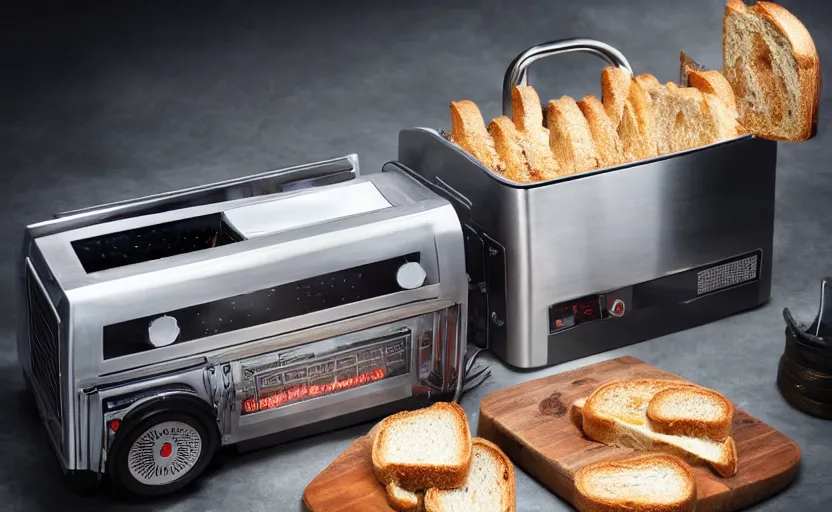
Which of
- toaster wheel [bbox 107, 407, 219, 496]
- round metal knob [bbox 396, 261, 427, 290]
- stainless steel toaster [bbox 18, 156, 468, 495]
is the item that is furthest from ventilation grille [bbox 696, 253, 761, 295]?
toaster wheel [bbox 107, 407, 219, 496]

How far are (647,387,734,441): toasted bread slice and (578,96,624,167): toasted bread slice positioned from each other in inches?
26.2

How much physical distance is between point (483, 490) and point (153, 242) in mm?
933

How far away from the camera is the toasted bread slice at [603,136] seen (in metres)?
3.28

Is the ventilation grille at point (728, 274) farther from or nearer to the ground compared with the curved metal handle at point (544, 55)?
nearer to the ground

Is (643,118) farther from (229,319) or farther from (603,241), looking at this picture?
(229,319)

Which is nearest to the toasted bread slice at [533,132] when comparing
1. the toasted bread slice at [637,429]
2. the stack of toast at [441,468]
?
the toasted bread slice at [637,429]

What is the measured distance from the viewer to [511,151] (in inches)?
129

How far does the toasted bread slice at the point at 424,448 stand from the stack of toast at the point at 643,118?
26.9 inches

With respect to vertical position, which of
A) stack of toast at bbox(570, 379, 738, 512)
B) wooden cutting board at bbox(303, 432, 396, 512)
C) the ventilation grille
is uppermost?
the ventilation grille

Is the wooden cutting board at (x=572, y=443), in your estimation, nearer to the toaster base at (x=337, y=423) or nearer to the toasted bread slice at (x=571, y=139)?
the toaster base at (x=337, y=423)

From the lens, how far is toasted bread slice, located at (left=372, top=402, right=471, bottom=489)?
2.67 m

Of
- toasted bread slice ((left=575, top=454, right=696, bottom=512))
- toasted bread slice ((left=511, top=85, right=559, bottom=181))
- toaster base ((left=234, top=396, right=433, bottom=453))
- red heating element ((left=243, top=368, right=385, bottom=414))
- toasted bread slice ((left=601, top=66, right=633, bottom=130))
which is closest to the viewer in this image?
toasted bread slice ((left=575, top=454, right=696, bottom=512))

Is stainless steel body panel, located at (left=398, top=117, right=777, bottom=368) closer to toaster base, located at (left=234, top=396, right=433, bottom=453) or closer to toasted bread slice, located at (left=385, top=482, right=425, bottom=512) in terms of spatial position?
toaster base, located at (left=234, top=396, right=433, bottom=453)

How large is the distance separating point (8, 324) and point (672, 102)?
1.82m
